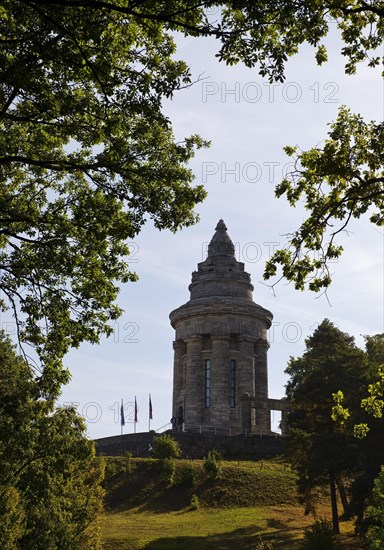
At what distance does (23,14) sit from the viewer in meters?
14.4

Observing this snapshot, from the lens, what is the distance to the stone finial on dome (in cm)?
7325

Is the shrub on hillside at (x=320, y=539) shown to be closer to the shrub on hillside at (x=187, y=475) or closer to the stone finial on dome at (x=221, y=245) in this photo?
the shrub on hillside at (x=187, y=475)

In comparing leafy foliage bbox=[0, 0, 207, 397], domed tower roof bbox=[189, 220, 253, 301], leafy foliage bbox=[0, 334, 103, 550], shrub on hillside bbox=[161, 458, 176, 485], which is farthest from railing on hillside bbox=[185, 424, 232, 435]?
leafy foliage bbox=[0, 0, 207, 397]

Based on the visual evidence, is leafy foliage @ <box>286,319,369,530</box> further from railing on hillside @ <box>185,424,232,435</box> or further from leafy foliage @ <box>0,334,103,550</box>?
railing on hillside @ <box>185,424,232,435</box>

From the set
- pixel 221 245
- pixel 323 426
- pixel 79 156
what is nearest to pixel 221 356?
pixel 221 245

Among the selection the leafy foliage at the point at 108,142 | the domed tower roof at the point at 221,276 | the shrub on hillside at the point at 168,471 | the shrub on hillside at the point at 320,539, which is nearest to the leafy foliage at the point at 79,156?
the leafy foliage at the point at 108,142

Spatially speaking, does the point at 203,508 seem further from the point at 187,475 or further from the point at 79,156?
the point at 79,156

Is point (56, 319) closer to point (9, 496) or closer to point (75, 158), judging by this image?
point (75, 158)

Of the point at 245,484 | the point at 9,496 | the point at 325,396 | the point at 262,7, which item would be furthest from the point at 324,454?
the point at 262,7

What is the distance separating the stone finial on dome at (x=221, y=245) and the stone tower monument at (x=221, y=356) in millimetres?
2254

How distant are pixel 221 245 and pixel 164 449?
26.1m

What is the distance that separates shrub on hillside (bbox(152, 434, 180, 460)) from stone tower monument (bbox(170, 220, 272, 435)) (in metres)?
10.0

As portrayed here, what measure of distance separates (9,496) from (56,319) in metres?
9.63

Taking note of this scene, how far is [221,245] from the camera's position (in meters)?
73.8
